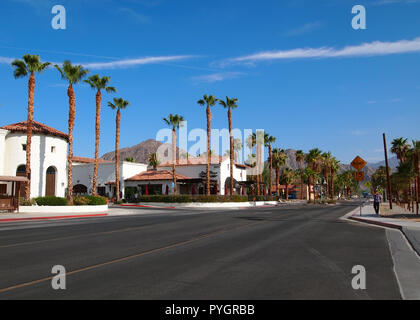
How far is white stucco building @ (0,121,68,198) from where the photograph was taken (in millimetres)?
38000

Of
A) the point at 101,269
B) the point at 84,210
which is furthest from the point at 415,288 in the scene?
the point at 84,210

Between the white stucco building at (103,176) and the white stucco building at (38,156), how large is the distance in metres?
18.5

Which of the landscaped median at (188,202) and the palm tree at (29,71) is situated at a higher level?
the palm tree at (29,71)

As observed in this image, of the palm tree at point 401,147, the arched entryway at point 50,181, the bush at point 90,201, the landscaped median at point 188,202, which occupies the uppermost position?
the palm tree at point 401,147

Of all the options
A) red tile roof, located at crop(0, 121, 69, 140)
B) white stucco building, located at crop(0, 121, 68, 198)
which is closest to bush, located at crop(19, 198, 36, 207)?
white stucco building, located at crop(0, 121, 68, 198)

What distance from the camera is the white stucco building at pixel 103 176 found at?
60941mm

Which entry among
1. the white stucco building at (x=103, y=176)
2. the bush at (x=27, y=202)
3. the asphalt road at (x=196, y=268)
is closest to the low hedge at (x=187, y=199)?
the white stucco building at (x=103, y=176)

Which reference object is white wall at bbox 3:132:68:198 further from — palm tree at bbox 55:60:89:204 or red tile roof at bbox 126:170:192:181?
red tile roof at bbox 126:170:192:181

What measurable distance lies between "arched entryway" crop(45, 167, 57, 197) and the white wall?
35 centimetres

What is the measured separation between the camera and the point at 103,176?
6219 cm

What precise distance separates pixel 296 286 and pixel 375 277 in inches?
74.5

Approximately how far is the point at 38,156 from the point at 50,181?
3.29m

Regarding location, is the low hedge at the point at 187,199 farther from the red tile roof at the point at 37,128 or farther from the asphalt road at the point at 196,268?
the asphalt road at the point at 196,268
